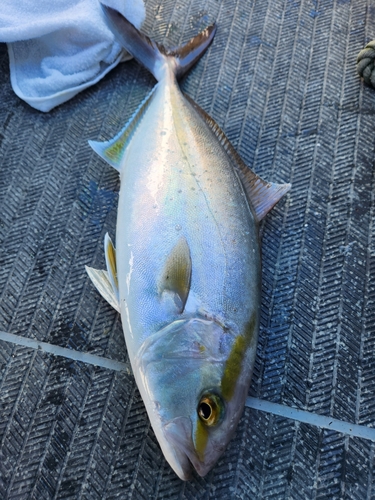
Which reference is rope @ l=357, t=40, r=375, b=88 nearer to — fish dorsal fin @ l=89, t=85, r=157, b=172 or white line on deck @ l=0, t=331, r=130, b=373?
fish dorsal fin @ l=89, t=85, r=157, b=172

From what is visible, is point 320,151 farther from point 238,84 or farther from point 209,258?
point 209,258

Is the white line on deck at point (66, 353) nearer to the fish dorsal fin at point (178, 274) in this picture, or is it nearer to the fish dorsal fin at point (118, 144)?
the fish dorsal fin at point (178, 274)

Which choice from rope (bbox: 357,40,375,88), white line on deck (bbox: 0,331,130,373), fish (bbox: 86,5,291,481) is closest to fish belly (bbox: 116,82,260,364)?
fish (bbox: 86,5,291,481)

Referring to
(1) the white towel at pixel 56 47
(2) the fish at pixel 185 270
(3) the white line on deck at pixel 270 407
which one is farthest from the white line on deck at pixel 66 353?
(1) the white towel at pixel 56 47

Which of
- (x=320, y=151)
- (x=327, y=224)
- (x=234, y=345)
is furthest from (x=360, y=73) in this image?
(x=234, y=345)

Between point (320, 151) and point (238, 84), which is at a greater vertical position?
point (238, 84)

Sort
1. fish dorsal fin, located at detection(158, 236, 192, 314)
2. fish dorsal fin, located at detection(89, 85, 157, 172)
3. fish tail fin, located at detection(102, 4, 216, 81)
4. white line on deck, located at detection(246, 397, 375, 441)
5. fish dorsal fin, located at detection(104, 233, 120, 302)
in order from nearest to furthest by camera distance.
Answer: fish dorsal fin, located at detection(158, 236, 192, 314)
white line on deck, located at detection(246, 397, 375, 441)
fish dorsal fin, located at detection(104, 233, 120, 302)
fish dorsal fin, located at detection(89, 85, 157, 172)
fish tail fin, located at detection(102, 4, 216, 81)
